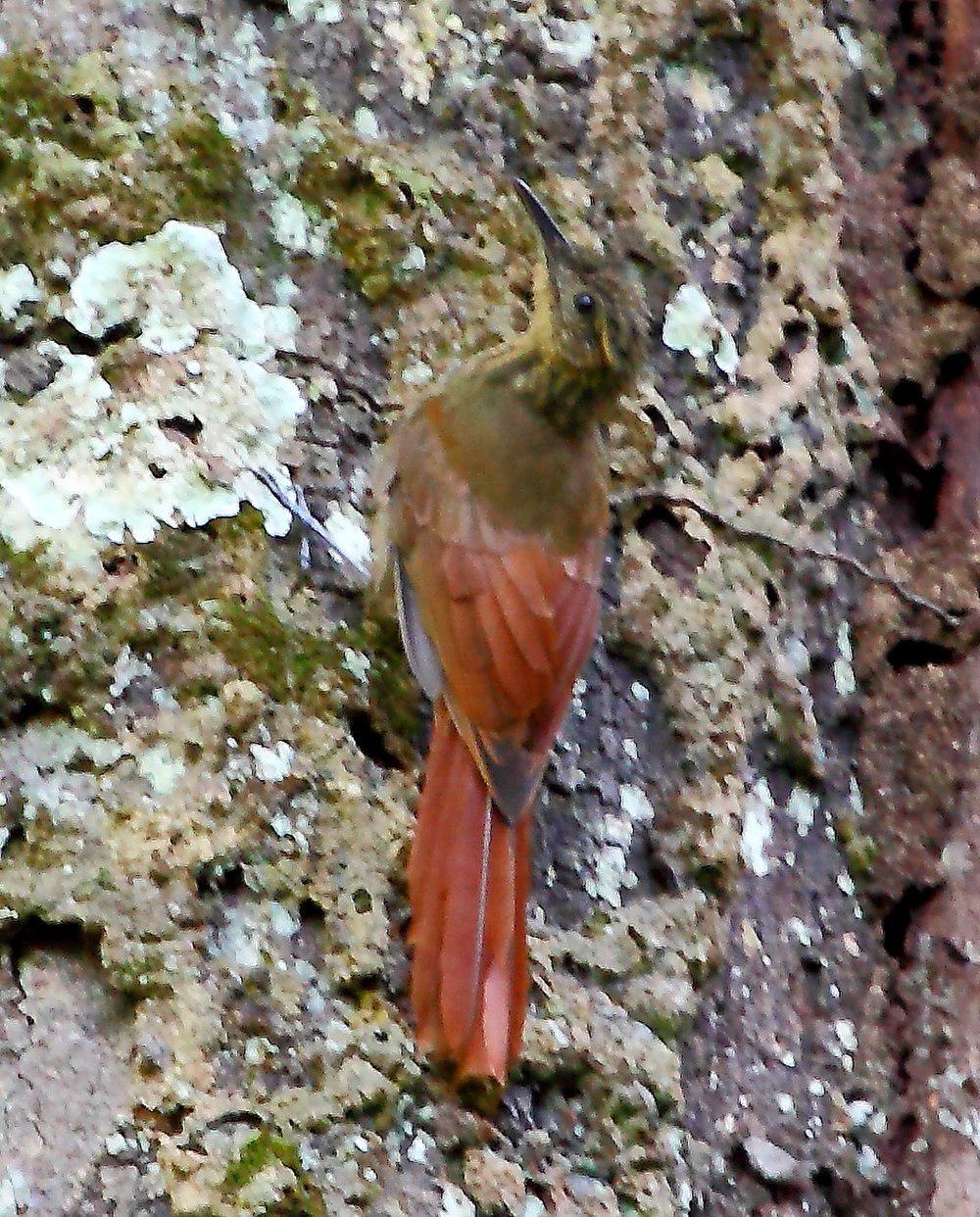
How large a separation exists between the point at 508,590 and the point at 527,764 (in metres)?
0.48

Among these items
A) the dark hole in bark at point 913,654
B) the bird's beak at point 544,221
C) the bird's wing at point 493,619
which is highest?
the bird's beak at point 544,221

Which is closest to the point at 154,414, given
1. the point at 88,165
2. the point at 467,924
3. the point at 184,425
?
the point at 184,425

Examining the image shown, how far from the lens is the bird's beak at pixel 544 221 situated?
2441 millimetres

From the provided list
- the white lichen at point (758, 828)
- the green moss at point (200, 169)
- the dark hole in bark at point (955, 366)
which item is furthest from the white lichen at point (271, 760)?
the dark hole in bark at point (955, 366)

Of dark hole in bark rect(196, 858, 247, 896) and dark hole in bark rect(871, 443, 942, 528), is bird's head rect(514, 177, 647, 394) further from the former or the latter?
dark hole in bark rect(196, 858, 247, 896)

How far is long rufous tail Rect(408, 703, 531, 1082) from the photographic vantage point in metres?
1.86

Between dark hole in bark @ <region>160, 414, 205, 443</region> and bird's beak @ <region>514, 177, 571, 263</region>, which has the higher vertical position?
bird's beak @ <region>514, 177, 571, 263</region>

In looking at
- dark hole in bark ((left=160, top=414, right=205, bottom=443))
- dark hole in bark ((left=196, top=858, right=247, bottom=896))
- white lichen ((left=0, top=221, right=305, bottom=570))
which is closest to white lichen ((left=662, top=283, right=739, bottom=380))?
white lichen ((left=0, top=221, right=305, bottom=570))

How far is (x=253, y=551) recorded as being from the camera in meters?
2.10

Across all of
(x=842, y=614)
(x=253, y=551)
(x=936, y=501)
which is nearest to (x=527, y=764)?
(x=253, y=551)

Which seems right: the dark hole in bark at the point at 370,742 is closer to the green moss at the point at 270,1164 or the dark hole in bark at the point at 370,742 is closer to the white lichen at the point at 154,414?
the white lichen at the point at 154,414

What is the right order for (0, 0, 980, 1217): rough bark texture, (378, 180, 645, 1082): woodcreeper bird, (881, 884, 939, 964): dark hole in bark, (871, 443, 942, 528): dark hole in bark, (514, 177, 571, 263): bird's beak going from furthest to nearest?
(871, 443, 942, 528): dark hole in bark, (514, 177, 571, 263): bird's beak, (881, 884, 939, 964): dark hole in bark, (378, 180, 645, 1082): woodcreeper bird, (0, 0, 980, 1217): rough bark texture

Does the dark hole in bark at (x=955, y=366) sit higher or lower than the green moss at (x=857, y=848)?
higher

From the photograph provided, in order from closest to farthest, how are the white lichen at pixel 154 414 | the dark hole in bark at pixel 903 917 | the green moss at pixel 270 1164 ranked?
1. the green moss at pixel 270 1164
2. the white lichen at pixel 154 414
3. the dark hole in bark at pixel 903 917
